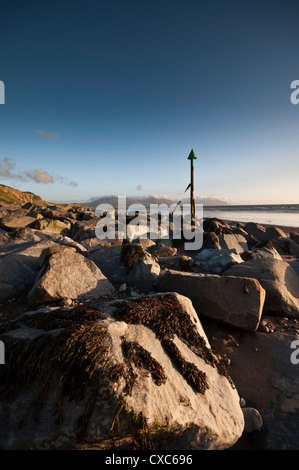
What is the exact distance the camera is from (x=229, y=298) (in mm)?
3941

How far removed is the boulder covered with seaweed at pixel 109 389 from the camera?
1.74 m

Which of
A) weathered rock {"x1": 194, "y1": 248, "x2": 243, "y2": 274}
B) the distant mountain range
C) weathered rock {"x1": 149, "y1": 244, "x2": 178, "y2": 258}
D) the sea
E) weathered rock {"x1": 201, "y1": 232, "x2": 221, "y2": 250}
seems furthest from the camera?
the distant mountain range

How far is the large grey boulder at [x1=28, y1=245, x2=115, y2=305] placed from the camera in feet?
12.9

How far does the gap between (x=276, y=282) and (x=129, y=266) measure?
12.3ft

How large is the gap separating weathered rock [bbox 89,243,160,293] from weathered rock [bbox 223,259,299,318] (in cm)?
221

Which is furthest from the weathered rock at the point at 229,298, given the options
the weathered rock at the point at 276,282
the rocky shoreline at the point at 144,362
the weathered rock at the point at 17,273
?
the weathered rock at the point at 17,273

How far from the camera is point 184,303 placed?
3428 mm

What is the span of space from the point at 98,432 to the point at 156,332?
1.21m

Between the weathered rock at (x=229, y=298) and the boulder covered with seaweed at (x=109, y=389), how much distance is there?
134cm

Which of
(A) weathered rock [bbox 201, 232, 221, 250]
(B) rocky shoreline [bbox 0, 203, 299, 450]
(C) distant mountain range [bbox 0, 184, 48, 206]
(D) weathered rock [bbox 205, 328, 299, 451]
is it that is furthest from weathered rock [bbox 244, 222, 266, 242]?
(C) distant mountain range [bbox 0, 184, 48, 206]

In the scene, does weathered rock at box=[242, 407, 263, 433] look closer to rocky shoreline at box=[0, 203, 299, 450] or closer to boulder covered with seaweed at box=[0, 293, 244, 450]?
rocky shoreline at box=[0, 203, 299, 450]

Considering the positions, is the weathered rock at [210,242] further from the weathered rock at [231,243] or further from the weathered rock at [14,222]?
the weathered rock at [14,222]
